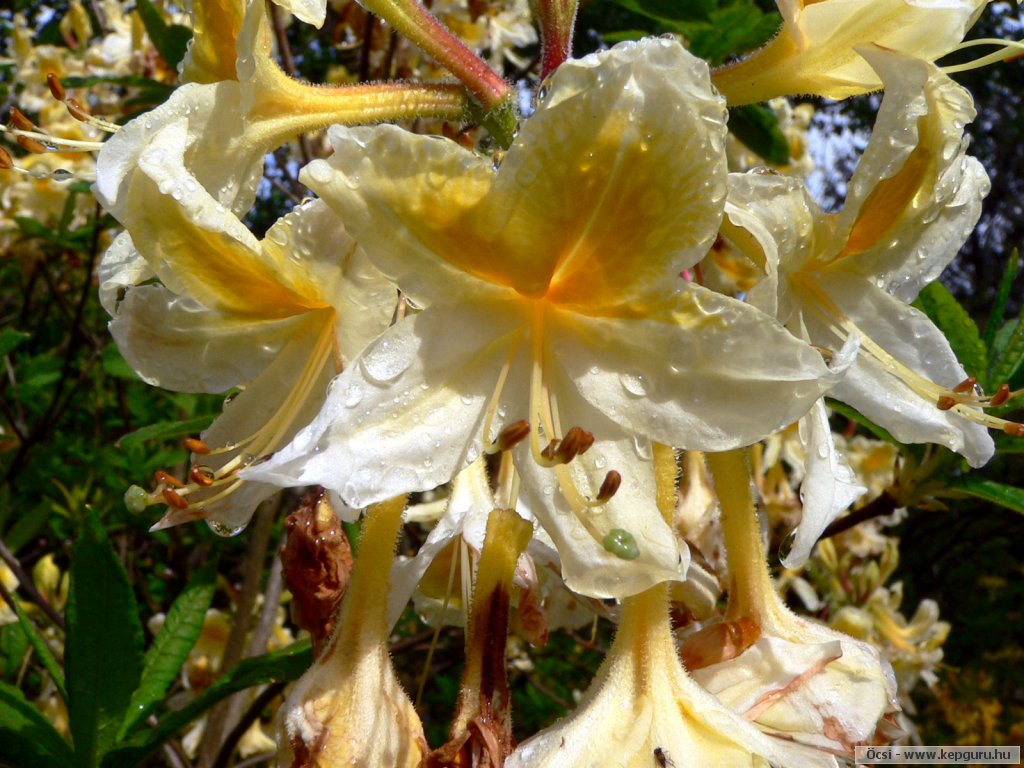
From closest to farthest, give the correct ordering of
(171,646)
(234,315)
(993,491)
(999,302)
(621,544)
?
(621,544) → (234,315) → (993,491) → (171,646) → (999,302)

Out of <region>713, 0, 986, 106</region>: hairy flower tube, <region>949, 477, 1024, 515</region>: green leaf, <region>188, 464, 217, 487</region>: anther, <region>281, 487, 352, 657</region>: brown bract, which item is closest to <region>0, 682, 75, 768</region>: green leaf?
<region>281, 487, 352, 657</region>: brown bract

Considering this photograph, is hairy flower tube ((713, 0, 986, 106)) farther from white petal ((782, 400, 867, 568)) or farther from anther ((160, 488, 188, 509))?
anther ((160, 488, 188, 509))

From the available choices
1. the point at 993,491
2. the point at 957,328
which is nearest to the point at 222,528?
the point at 993,491

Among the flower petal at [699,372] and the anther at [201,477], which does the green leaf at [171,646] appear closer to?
the anther at [201,477]

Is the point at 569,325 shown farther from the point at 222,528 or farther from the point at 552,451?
the point at 222,528

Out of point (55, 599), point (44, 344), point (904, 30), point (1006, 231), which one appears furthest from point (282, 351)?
point (1006, 231)

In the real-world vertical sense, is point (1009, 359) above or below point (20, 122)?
below

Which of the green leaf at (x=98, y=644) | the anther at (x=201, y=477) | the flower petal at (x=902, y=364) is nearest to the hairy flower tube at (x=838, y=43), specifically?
the flower petal at (x=902, y=364)
